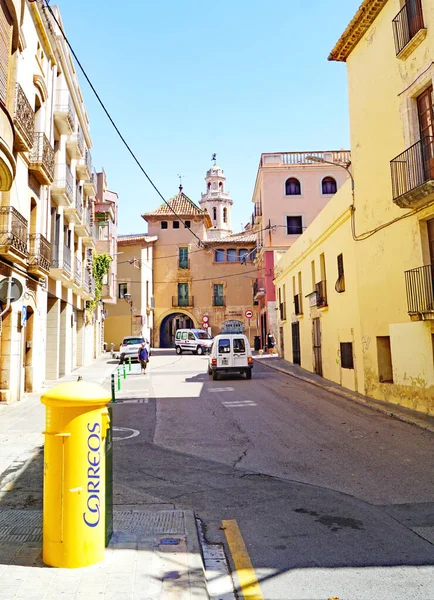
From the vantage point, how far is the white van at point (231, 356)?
65.5 feet

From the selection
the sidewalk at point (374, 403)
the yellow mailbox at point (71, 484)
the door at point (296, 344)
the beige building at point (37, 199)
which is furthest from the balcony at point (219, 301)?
the yellow mailbox at point (71, 484)

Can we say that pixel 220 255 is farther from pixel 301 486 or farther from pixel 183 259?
pixel 301 486

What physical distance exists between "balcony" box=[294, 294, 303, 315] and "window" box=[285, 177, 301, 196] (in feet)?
47.5

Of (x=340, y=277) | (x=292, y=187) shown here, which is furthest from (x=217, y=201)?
(x=340, y=277)

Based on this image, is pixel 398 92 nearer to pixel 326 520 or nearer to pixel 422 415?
pixel 422 415

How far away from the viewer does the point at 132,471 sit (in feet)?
22.9

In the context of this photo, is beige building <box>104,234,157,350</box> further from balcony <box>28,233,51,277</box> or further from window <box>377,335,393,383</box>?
window <box>377,335,393,383</box>

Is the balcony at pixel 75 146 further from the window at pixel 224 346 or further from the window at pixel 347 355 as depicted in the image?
the window at pixel 347 355

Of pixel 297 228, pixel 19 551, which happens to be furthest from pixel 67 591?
pixel 297 228

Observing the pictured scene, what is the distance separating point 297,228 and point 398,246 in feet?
82.1

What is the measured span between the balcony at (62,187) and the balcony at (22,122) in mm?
4799

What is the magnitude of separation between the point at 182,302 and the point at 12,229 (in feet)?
119

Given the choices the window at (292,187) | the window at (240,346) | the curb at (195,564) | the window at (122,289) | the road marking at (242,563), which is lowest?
the road marking at (242,563)

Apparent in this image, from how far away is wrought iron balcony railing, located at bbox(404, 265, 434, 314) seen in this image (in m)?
10.7
